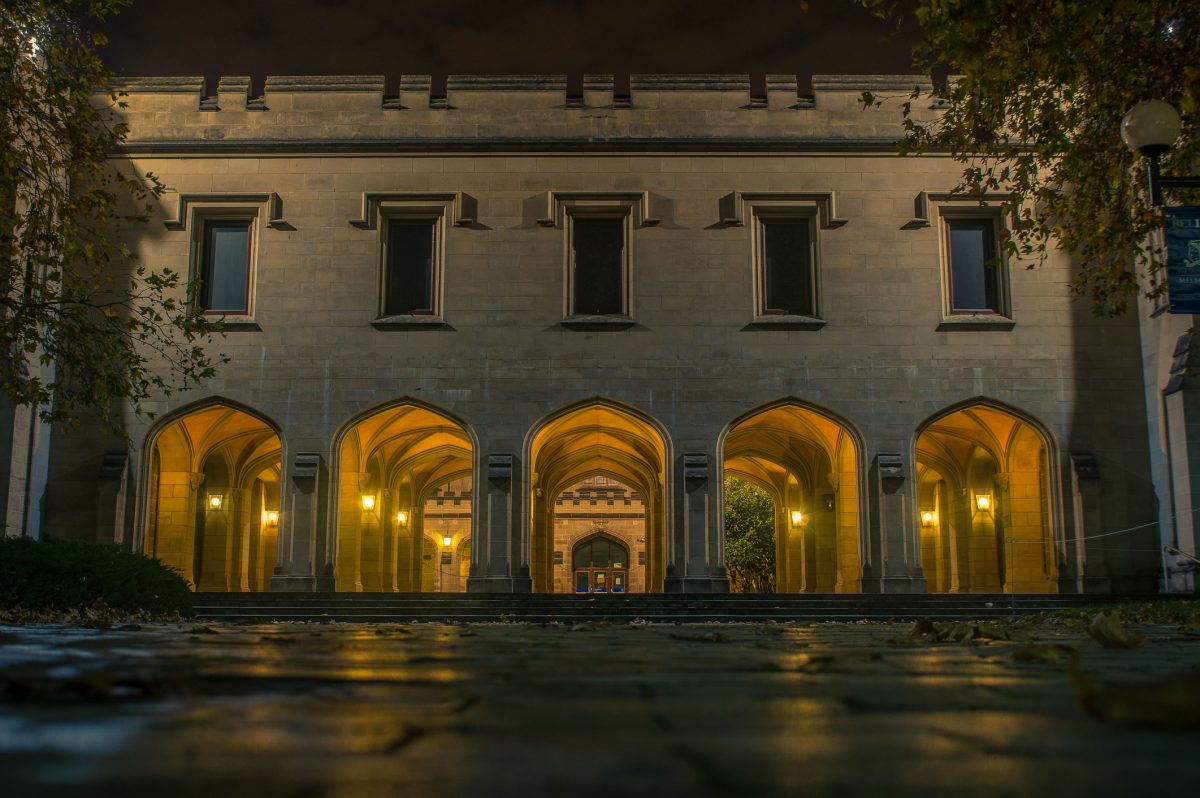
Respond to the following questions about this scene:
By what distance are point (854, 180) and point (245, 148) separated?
1215 centimetres

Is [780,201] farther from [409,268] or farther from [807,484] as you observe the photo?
[807,484]

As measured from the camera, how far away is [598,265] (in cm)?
2295

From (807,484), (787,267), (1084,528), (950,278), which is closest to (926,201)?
(950,278)

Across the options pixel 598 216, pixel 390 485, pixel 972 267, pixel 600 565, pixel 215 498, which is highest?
pixel 598 216

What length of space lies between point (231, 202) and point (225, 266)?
50.4 inches

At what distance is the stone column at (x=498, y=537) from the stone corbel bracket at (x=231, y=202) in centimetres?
645

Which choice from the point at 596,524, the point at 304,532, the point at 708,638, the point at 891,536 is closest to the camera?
the point at 708,638

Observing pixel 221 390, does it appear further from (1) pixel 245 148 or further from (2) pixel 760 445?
(2) pixel 760 445

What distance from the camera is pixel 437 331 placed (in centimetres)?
2233

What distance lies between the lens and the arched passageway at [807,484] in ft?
77.8

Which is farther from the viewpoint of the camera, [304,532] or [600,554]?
[600,554]

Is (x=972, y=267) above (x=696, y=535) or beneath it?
above

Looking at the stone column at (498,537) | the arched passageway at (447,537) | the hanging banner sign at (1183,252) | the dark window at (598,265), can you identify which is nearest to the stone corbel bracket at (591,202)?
the dark window at (598,265)

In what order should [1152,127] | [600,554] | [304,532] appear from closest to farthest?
1. [1152,127]
2. [304,532]
3. [600,554]
